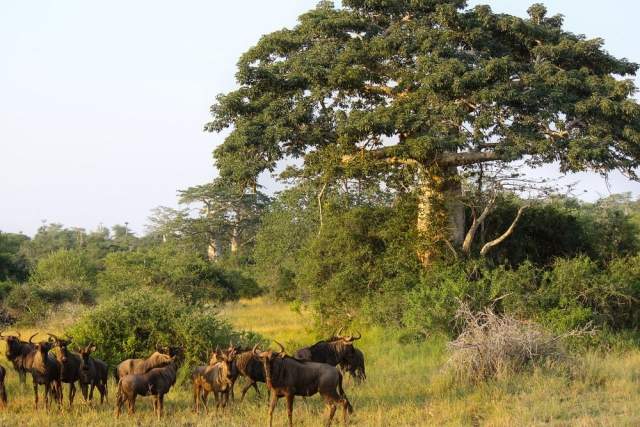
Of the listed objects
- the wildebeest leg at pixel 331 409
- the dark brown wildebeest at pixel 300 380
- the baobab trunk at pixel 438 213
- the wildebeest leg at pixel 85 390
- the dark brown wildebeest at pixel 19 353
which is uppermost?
the baobab trunk at pixel 438 213

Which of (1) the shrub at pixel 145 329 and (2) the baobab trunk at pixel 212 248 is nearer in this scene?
(1) the shrub at pixel 145 329

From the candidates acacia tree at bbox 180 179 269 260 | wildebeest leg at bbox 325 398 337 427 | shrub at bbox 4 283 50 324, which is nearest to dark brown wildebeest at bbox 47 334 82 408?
wildebeest leg at bbox 325 398 337 427

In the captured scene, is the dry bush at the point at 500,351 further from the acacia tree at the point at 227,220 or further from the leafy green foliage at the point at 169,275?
the acacia tree at the point at 227,220

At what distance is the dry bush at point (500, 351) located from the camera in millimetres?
12008

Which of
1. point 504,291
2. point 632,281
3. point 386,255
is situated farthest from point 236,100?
point 632,281

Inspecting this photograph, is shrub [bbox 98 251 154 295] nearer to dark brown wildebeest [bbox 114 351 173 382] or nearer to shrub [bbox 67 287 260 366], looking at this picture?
shrub [bbox 67 287 260 366]

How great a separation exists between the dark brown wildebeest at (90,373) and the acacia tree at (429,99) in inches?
294

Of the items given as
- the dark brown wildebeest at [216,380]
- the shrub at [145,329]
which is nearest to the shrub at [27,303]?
the shrub at [145,329]

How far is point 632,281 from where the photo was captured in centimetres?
1773

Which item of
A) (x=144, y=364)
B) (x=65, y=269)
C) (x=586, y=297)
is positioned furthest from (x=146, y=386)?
(x=65, y=269)

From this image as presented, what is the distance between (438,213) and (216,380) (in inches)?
368

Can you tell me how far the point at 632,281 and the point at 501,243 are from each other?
3.60 meters

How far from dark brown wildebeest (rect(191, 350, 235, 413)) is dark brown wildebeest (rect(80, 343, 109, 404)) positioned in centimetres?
151

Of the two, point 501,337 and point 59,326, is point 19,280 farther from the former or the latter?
point 501,337
